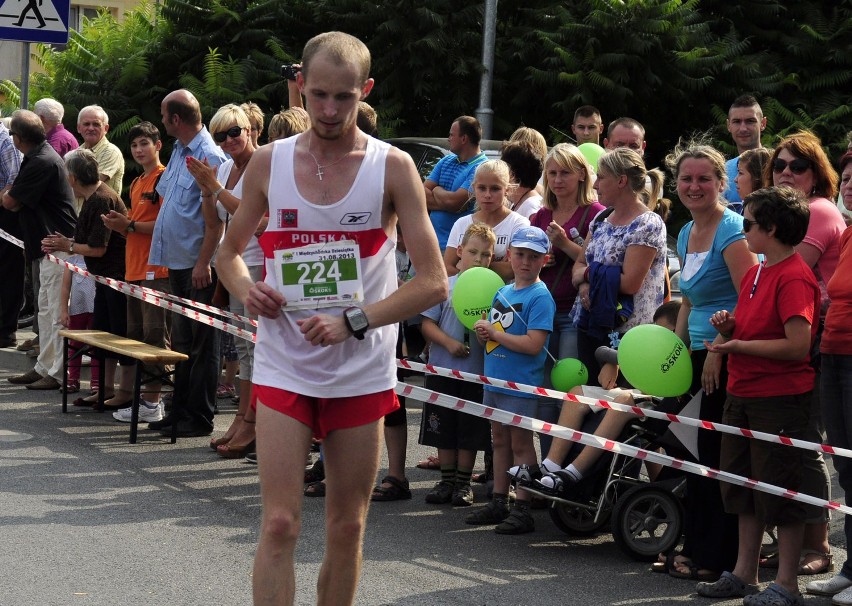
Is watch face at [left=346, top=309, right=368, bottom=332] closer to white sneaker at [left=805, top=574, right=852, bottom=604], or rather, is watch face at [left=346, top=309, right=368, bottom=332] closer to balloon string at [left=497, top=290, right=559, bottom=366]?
white sneaker at [left=805, top=574, right=852, bottom=604]

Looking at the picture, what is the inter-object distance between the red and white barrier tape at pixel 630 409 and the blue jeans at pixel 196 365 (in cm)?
190

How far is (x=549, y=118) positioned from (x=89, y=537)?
11.3 meters

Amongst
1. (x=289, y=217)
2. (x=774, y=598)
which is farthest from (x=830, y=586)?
(x=289, y=217)

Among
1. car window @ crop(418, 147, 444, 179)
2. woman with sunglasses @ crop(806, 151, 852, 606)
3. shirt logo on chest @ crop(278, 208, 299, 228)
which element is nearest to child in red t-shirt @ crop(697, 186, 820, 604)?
woman with sunglasses @ crop(806, 151, 852, 606)

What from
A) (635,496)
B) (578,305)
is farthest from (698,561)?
(578,305)

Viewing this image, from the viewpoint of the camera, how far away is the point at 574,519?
23.5 ft

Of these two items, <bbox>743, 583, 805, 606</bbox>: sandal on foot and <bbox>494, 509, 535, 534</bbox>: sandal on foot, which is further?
<bbox>494, 509, 535, 534</bbox>: sandal on foot

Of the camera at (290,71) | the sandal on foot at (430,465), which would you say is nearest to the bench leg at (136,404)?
the sandal on foot at (430,465)

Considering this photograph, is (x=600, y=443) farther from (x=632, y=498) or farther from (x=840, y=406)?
(x=840, y=406)

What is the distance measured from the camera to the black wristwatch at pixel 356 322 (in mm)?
4293

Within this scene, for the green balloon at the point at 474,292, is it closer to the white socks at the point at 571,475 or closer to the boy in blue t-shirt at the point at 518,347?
the boy in blue t-shirt at the point at 518,347

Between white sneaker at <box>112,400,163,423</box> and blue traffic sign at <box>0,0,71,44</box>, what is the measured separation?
3.91m

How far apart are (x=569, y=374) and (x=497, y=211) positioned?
131 cm

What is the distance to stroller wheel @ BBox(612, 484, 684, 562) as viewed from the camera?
6676 millimetres
